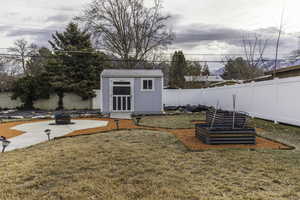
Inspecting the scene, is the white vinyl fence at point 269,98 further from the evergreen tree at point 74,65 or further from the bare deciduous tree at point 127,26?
the bare deciduous tree at point 127,26

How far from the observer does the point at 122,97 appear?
12.6 metres

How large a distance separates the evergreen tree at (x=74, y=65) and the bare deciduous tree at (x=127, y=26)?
283 centimetres

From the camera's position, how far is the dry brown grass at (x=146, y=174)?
8.13 ft

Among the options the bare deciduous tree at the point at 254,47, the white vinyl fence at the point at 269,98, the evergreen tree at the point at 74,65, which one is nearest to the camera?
the white vinyl fence at the point at 269,98

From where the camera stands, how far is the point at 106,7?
70.7ft

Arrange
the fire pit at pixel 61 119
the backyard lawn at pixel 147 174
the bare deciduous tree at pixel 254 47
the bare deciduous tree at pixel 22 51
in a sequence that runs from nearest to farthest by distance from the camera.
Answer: the backyard lawn at pixel 147 174, the fire pit at pixel 61 119, the bare deciduous tree at pixel 254 47, the bare deciduous tree at pixel 22 51

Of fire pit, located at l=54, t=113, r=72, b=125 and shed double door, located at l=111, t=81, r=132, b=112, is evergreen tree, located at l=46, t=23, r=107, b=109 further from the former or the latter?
fire pit, located at l=54, t=113, r=72, b=125

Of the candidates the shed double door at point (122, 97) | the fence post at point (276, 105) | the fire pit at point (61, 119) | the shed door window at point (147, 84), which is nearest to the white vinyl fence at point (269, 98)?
the fence post at point (276, 105)

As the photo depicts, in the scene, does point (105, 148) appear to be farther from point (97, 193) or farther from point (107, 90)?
point (107, 90)

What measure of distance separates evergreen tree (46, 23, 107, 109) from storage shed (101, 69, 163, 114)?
229 inches

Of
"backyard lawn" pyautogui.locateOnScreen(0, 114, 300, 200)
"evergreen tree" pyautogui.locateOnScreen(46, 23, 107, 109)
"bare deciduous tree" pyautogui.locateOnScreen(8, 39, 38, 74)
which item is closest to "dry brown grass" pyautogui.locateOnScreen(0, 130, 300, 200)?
"backyard lawn" pyautogui.locateOnScreen(0, 114, 300, 200)

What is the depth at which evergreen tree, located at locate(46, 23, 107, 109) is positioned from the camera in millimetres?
17359

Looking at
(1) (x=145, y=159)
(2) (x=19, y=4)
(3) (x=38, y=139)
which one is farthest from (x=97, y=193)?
(2) (x=19, y=4)

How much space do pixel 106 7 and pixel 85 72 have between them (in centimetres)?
812
